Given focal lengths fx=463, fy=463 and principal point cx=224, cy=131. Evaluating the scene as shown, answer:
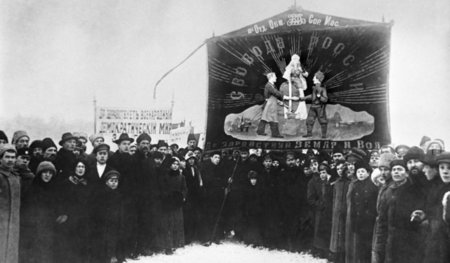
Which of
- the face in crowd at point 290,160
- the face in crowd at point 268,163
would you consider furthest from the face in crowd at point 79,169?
the face in crowd at point 290,160

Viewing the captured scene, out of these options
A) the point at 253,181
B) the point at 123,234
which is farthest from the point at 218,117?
the point at 123,234

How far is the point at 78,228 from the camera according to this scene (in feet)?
14.3

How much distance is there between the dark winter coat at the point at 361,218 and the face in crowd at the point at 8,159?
10.1 ft

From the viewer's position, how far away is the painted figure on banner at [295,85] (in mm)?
5216

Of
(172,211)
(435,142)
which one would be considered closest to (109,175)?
(172,211)

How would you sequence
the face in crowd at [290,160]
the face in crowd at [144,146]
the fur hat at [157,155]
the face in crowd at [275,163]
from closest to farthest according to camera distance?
1. the face in crowd at [144,146]
2. the fur hat at [157,155]
3. the face in crowd at [290,160]
4. the face in crowd at [275,163]

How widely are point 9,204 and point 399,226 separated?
3187mm

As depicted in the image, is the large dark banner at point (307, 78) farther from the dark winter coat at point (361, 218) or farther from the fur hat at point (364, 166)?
the dark winter coat at point (361, 218)

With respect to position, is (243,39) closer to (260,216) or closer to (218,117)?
(218,117)

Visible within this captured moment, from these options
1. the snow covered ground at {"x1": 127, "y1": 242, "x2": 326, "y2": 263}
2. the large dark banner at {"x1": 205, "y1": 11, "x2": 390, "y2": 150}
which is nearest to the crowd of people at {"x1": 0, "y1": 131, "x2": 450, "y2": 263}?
the snow covered ground at {"x1": 127, "y1": 242, "x2": 326, "y2": 263}

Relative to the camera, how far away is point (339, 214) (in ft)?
16.1

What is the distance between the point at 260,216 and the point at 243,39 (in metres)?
2.21

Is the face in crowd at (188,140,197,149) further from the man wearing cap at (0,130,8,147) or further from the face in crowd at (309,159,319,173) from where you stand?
the man wearing cap at (0,130,8,147)

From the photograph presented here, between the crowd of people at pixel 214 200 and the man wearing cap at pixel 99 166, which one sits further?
the man wearing cap at pixel 99 166
